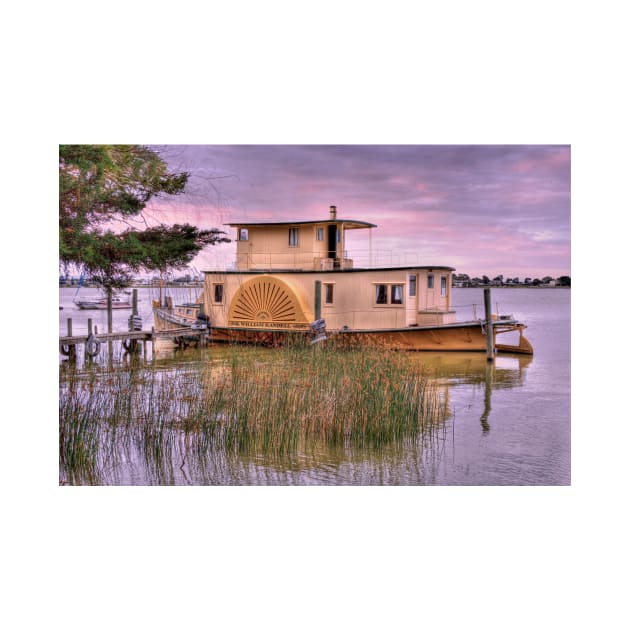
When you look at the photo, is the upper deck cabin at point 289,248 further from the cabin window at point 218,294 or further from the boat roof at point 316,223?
the cabin window at point 218,294

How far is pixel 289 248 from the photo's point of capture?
1034 cm

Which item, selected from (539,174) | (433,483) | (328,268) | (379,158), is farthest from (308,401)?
(328,268)

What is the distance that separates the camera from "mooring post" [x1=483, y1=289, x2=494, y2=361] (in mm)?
10242

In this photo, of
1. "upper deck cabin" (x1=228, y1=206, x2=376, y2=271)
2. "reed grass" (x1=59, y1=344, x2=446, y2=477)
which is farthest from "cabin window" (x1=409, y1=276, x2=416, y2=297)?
"reed grass" (x1=59, y1=344, x2=446, y2=477)

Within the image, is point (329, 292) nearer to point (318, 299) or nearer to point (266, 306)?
point (318, 299)

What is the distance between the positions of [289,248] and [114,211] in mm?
4000

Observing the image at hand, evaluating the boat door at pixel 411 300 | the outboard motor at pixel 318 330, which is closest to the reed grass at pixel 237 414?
the outboard motor at pixel 318 330

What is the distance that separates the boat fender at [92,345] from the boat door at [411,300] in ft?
14.1

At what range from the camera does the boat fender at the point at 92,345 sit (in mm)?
8836

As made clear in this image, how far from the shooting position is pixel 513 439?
6.36 meters

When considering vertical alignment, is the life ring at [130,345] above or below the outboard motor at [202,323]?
below

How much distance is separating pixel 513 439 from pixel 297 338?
3.21 m

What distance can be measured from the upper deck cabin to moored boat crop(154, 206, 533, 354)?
1 centimetres

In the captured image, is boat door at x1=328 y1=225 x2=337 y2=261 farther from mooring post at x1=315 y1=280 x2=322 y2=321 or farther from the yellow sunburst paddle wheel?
the yellow sunburst paddle wheel
